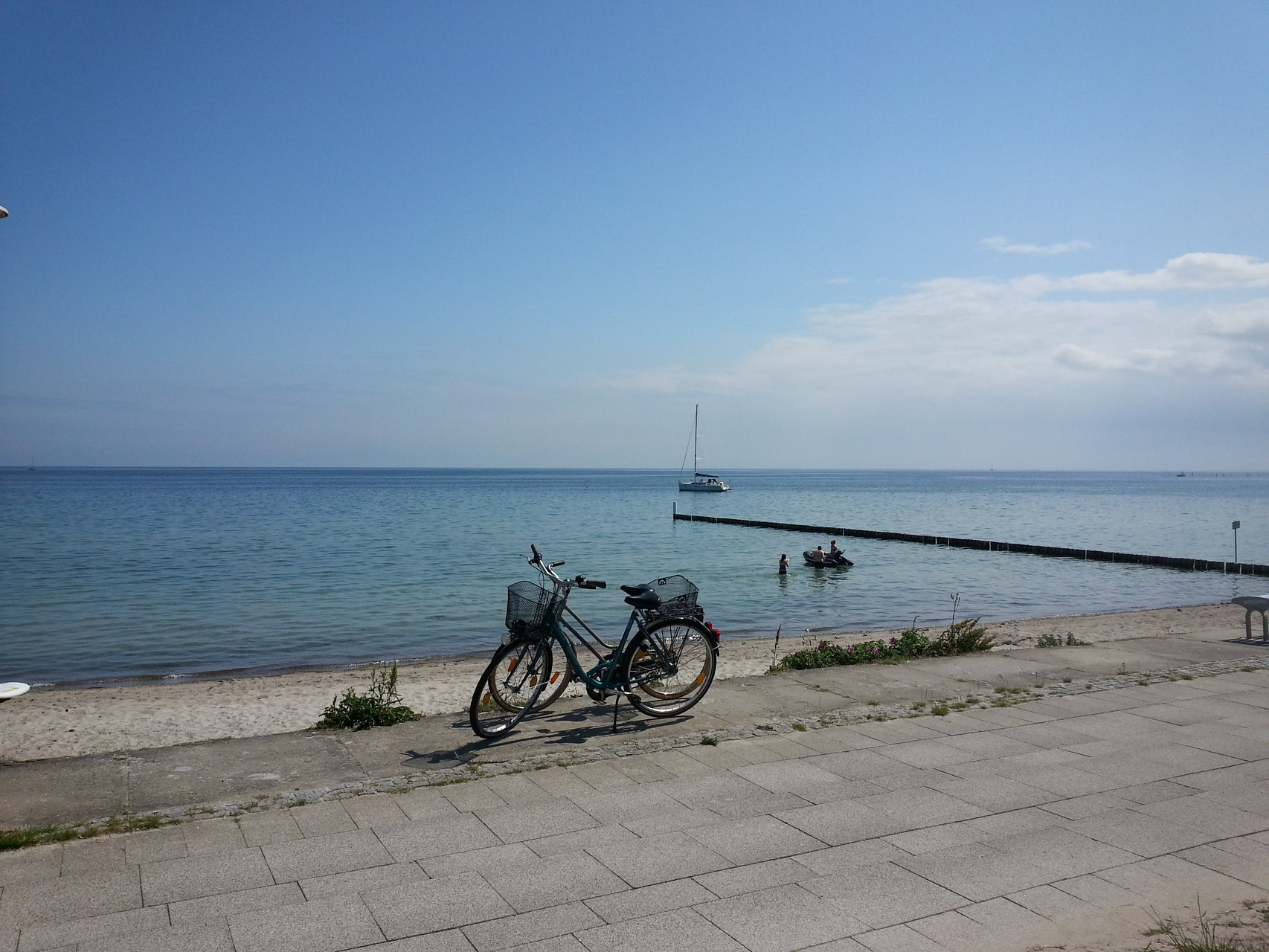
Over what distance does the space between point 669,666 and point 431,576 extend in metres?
25.0

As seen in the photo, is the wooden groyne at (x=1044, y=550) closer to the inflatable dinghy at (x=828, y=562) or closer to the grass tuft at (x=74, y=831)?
the inflatable dinghy at (x=828, y=562)

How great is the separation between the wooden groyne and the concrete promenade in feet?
114

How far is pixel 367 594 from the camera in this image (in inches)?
1054

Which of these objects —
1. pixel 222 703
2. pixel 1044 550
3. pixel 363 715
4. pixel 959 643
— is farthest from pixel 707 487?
pixel 363 715

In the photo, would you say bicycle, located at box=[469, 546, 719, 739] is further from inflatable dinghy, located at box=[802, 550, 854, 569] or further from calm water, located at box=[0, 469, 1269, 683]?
inflatable dinghy, located at box=[802, 550, 854, 569]

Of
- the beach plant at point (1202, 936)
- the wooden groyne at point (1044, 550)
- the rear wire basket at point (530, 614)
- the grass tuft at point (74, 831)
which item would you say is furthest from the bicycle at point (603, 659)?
the wooden groyne at point (1044, 550)

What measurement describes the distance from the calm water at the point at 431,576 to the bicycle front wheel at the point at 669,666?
11392 mm

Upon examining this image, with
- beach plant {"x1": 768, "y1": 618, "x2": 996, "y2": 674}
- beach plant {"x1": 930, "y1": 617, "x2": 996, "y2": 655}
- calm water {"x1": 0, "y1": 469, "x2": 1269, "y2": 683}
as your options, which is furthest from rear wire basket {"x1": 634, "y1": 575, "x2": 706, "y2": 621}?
calm water {"x1": 0, "y1": 469, "x2": 1269, "y2": 683}

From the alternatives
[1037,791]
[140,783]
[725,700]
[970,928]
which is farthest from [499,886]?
[725,700]

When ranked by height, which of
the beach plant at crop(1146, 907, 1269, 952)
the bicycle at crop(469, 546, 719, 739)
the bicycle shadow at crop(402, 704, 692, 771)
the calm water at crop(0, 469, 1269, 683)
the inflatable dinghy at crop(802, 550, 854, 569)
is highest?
the bicycle at crop(469, 546, 719, 739)

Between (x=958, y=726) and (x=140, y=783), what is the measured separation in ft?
20.2

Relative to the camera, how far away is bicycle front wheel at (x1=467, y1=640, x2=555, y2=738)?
7.09 meters

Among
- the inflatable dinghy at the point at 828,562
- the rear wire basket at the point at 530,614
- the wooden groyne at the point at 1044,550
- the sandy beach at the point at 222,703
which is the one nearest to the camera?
the rear wire basket at the point at 530,614

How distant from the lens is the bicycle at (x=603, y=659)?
23.2 ft
